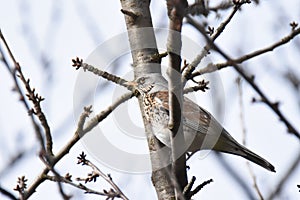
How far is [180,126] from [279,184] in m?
1.45

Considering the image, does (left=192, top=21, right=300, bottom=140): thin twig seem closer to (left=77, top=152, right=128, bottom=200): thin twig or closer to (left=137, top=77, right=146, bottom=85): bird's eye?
(left=77, top=152, right=128, bottom=200): thin twig

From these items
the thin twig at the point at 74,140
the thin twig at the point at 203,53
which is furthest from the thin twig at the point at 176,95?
the thin twig at the point at 74,140

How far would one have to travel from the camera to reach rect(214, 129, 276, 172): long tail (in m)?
5.52

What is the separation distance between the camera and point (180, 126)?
144 inches

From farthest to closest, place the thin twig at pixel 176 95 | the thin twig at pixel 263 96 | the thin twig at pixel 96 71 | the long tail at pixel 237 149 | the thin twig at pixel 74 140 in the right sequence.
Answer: the long tail at pixel 237 149 → the thin twig at pixel 96 71 → the thin twig at pixel 74 140 → the thin twig at pixel 176 95 → the thin twig at pixel 263 96

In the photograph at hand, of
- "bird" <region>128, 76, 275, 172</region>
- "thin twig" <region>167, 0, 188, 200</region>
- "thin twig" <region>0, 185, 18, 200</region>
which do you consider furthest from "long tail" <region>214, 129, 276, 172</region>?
"thin twig" <region>0, 185, 18, 200</region>

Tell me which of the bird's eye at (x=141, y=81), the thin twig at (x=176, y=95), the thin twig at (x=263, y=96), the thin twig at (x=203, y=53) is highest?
the bird's eye at (x=141, y=81)

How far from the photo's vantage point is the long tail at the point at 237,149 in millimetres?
5516

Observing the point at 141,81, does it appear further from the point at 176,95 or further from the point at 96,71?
the point at 176,95

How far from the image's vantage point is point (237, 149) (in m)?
5.74

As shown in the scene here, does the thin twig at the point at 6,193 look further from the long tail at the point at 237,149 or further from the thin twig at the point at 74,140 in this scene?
the long tail at the point at 237,149

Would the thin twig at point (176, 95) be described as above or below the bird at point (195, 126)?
below

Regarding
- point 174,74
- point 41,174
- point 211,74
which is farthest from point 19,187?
point 211,74

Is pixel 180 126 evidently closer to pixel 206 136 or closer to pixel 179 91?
pixel 179 91
